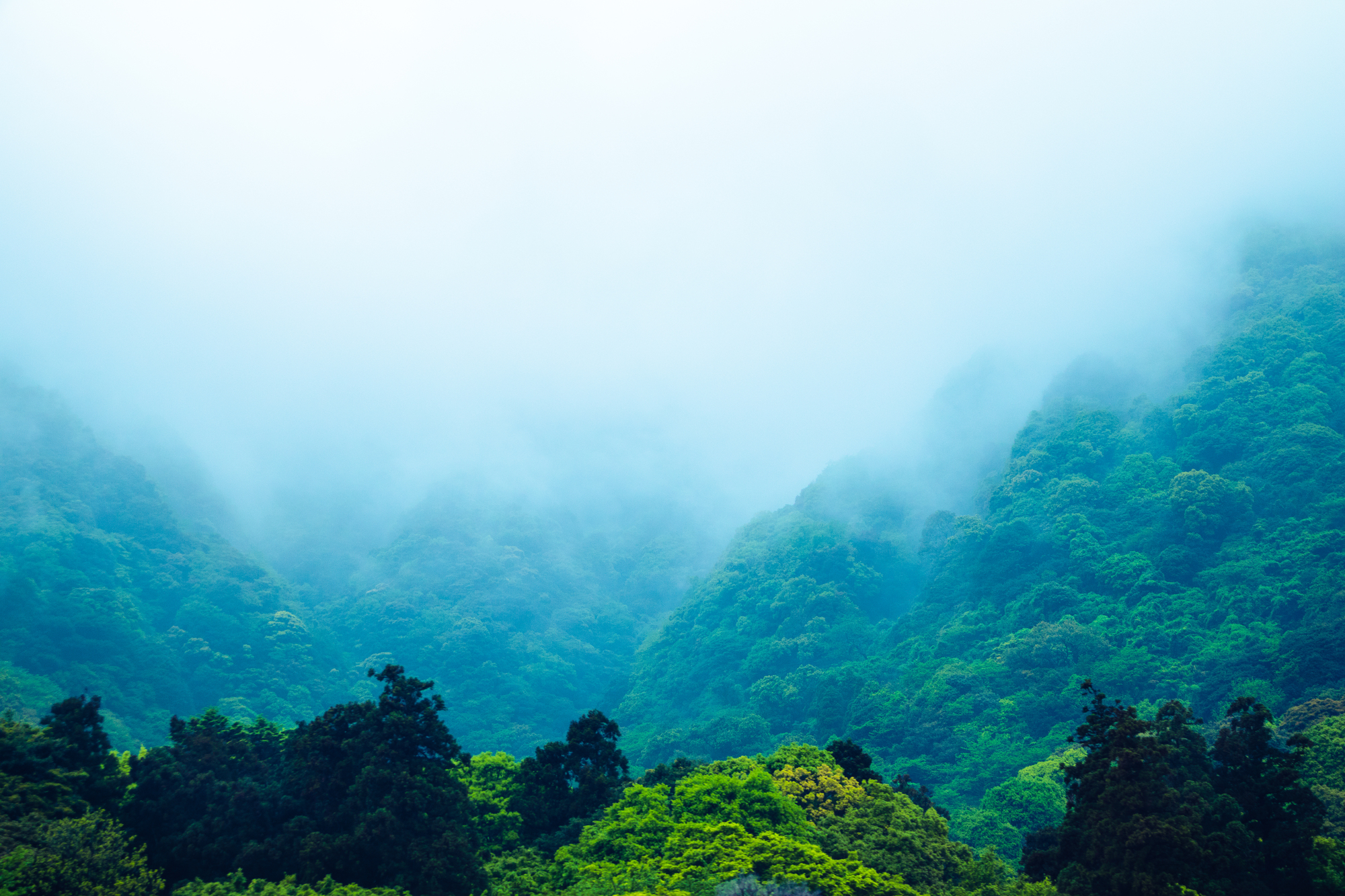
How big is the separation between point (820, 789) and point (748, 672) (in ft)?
176

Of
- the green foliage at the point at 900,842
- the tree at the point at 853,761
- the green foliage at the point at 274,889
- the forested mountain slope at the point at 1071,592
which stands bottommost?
the green foliage at the point at 274,889

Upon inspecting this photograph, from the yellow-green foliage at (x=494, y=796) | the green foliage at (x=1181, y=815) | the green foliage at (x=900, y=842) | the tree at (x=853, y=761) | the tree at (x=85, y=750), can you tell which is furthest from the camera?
the tree at (x=853, y=761)

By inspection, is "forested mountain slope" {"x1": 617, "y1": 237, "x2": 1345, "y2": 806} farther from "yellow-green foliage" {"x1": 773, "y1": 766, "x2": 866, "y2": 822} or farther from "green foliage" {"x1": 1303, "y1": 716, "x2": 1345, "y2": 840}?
"yellow-green foliage" {"x1": 773, "y1": 766, "x2": 866, "y2": 822}

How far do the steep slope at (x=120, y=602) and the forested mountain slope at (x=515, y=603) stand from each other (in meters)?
12.4

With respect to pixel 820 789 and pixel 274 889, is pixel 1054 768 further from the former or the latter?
pixel 274 889

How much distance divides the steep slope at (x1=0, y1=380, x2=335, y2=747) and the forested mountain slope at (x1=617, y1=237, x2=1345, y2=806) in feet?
124

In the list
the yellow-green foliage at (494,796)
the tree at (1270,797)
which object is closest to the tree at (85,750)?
the yellow-green foliage at (494,796)

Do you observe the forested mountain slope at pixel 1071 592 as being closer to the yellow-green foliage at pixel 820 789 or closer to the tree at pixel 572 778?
the yellow-green foliage at pixel 820 789

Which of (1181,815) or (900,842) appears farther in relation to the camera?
(900,842)

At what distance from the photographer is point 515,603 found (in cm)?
11031

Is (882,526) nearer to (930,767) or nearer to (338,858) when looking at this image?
(930,767)

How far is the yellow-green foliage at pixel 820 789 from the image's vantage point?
3139 centimetres

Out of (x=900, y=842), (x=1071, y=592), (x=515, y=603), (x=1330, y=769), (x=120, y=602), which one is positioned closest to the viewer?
(x=900, y=842)

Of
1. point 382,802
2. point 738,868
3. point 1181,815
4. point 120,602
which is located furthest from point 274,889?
point 120,602
